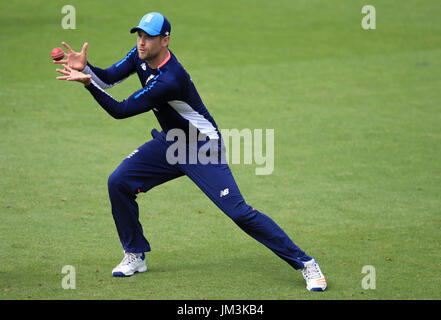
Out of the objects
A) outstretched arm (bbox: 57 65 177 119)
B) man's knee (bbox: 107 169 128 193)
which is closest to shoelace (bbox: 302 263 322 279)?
man's knee (bbox: 107 169 128 193)

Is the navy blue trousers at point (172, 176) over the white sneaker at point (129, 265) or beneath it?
over

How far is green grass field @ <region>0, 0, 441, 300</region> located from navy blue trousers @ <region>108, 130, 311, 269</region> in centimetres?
37

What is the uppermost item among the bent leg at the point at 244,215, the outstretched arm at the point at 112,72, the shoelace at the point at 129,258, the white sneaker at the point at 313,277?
the outstretched arm at the point at 112,72

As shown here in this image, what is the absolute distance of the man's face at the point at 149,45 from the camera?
588cm

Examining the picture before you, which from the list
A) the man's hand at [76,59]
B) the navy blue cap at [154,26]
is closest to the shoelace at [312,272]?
the navy blue cap at [154,26]

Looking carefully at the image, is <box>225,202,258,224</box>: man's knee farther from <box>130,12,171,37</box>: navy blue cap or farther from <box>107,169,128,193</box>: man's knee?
<box>130,12,171,37</box>: navy blue cap

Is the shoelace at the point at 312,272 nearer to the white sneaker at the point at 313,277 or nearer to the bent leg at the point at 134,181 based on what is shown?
the white sneaker at the point at 313,277

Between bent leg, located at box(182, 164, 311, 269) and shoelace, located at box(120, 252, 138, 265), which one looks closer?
bent leg, located at box(182, 164, 311, 269)

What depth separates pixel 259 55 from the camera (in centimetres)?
1595

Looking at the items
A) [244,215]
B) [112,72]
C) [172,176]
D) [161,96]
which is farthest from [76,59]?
[244,215]

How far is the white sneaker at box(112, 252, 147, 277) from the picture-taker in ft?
20.4
